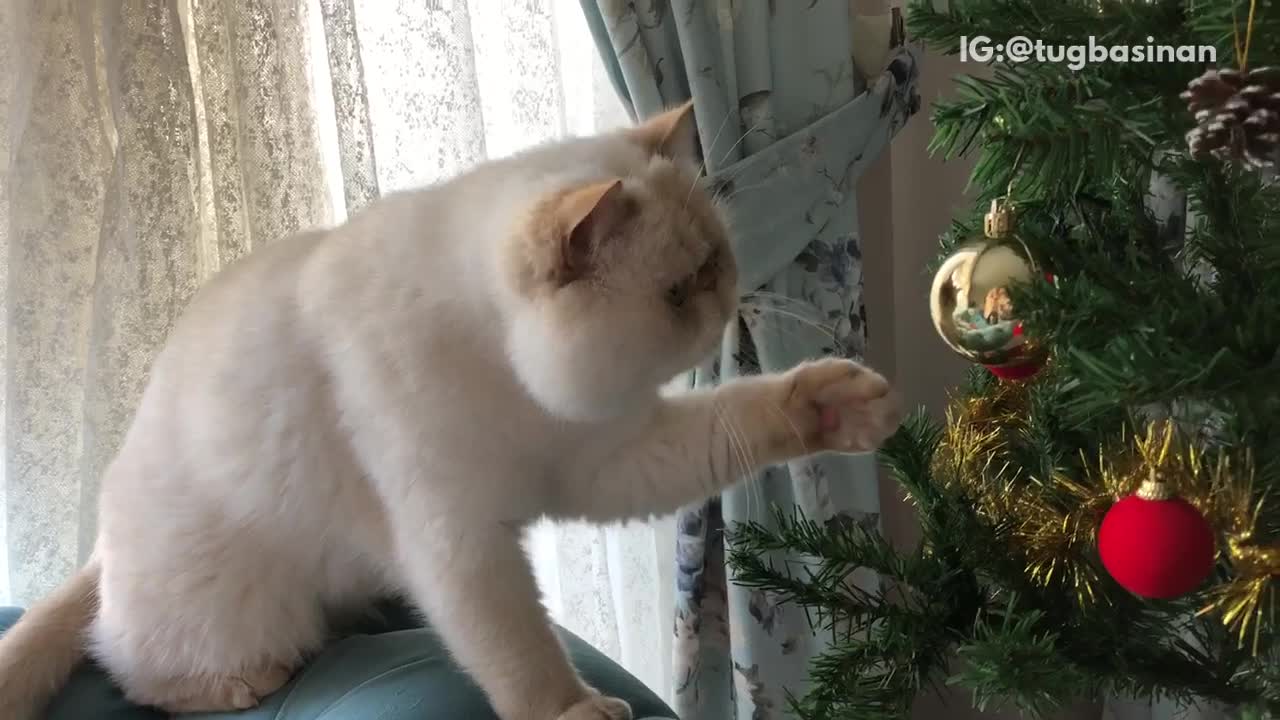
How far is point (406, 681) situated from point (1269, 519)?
0.64 meters

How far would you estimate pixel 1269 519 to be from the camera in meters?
0.55

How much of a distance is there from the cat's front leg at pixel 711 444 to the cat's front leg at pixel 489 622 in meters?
0.10

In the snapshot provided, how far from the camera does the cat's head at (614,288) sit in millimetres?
703

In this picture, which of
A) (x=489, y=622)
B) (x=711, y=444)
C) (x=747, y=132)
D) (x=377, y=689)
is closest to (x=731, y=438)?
(x=711, y=444)

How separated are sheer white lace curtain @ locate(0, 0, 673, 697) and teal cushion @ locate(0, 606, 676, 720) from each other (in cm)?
24

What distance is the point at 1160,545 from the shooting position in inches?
20.9

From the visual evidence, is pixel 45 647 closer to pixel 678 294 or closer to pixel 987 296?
pixel 678 294

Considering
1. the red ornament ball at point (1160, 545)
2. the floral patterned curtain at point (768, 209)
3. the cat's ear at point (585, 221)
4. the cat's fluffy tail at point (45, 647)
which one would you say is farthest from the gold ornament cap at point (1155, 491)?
the cat's fluffy tail at point (45, 647)

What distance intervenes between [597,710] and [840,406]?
1.05 ft

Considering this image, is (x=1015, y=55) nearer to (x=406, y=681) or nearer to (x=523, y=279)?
(x=523, y=279)

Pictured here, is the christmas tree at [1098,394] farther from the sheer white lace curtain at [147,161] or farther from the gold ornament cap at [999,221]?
the sheer white lace curtain at [147,161]

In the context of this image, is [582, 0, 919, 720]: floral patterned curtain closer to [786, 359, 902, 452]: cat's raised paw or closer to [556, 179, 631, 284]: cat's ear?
[786, 359, 902, 452]: cat's raised paw

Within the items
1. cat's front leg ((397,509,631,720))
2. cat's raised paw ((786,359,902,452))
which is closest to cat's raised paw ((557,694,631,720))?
cat's front leg ((397,509,631,720))

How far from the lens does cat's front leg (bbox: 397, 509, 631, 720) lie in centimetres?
77
